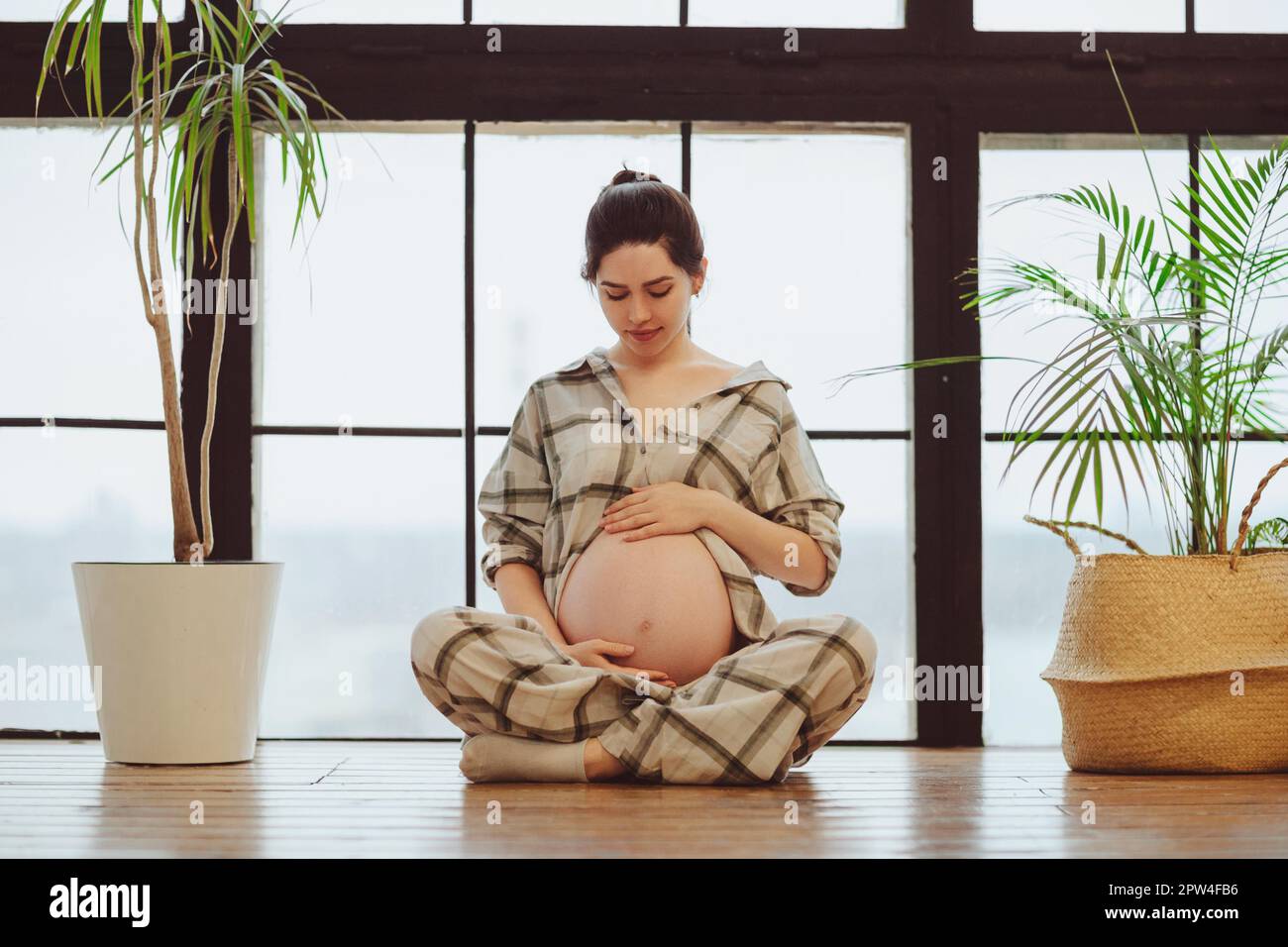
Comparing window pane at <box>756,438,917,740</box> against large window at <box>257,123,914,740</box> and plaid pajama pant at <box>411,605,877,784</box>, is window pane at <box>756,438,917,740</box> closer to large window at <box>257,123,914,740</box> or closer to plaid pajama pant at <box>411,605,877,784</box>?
large window at <box>257,123,914,740</box>

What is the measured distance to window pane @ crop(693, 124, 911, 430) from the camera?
3.03 meters

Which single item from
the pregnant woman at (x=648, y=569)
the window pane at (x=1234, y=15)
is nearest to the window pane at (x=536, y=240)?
the pregnant woman at (x=648, y=569)

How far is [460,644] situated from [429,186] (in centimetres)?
132

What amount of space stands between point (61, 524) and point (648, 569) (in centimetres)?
154

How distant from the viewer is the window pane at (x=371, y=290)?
301 cm

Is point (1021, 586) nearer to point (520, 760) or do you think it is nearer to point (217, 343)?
point (520, 760)

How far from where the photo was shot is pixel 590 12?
9.95 feet

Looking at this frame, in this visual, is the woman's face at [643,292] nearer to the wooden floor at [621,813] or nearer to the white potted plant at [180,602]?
the white potted plant at [180,602]

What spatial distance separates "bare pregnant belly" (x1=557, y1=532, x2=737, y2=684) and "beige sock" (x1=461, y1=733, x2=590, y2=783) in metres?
0.19

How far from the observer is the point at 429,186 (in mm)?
3037

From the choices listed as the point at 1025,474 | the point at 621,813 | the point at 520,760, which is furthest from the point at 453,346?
the point at 621,813

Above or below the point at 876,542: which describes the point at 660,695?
below
